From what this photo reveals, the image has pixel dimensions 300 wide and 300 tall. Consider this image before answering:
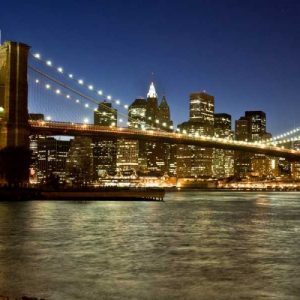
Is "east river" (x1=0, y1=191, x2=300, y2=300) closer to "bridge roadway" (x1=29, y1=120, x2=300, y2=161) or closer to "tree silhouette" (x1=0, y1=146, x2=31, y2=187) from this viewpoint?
"tree silhouette" (x1=0, y1=146, x2=31, y2=187)

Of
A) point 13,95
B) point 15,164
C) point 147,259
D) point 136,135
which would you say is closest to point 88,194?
point 15,164

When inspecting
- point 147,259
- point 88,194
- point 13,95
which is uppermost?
point 13,95

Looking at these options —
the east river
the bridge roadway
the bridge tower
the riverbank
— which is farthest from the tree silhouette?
the east river

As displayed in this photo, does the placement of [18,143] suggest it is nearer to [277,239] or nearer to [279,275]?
[277,239]

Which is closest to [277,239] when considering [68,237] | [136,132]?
[68,237]

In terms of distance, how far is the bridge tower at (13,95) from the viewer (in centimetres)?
6072

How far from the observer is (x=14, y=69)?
61.9m

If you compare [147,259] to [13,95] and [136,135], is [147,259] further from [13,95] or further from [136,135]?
[136,135]

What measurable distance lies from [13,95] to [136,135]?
50.4ft

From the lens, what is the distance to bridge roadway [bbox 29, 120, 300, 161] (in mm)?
63969

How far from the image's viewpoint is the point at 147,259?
20.4 meters

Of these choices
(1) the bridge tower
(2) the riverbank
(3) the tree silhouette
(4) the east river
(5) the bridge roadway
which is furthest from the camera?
(5) the bridge roadway

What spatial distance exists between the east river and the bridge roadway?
97.4ft

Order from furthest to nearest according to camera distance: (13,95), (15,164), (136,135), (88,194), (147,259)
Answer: (136,135)
(88,194)
(13,95)
(15,164)
(147,259)
